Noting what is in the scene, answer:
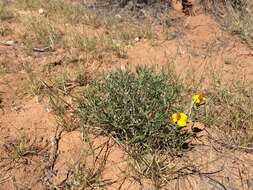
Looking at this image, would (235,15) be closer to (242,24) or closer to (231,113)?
(242,24)

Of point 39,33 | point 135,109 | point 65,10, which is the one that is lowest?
point 135,109

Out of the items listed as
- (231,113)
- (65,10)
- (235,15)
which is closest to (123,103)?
(231,113)

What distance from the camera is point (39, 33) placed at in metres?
4.12

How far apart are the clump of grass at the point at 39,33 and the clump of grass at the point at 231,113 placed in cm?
176

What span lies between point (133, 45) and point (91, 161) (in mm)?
1942

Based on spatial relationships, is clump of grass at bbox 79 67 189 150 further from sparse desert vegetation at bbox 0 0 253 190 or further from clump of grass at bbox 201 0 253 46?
clump of grass at bbox 201 0 253 46

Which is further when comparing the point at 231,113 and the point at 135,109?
the point at 231,113

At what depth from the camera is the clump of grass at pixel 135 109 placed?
256cm

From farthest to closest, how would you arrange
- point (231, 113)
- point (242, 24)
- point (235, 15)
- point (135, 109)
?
point (235, 15) → point (242, 24) → point (231, 113) → point (135, 109)

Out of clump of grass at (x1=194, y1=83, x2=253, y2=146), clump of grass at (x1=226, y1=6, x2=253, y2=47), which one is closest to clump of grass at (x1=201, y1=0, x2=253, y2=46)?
clump of grass at (x1=226, y1=6, x2=253, y2=47)

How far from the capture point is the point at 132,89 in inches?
112

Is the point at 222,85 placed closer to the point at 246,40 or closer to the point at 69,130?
the point at 246,40

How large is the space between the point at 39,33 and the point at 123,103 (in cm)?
182

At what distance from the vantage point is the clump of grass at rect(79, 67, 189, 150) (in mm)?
2564
